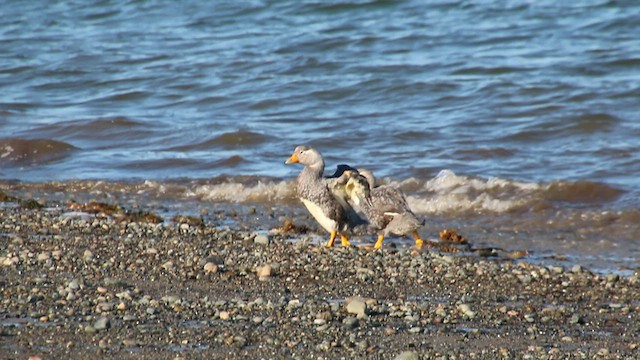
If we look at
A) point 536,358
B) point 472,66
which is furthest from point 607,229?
point 472,66

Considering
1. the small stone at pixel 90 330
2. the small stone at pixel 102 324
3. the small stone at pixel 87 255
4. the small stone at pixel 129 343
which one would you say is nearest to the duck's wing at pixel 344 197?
the small stone at pixel 87 255

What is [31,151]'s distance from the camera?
13.4 metres

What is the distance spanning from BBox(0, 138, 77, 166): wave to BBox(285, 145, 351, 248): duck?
15.1 feet

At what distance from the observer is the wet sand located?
5.62 m

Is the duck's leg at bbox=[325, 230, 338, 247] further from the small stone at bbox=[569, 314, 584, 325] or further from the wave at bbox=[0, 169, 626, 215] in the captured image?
the small stone at bbox=[569, 314, 584, 325]

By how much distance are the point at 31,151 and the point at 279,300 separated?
748 centimetres

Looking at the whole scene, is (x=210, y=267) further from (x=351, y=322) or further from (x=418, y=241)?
(x=418, y=241)

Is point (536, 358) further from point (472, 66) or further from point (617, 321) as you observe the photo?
point (472, 66)

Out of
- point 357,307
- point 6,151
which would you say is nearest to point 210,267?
point 357,307

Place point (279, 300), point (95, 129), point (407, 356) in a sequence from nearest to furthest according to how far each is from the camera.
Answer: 1. point (407, 356)
2. point (279, 300)
3. point (95, 129)

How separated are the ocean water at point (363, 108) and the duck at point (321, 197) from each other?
3.09 feet

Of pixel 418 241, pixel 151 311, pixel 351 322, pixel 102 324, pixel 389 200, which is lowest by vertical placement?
pixel 418 241

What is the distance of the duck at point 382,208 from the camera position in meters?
8.88

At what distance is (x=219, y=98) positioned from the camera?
16078 mm
